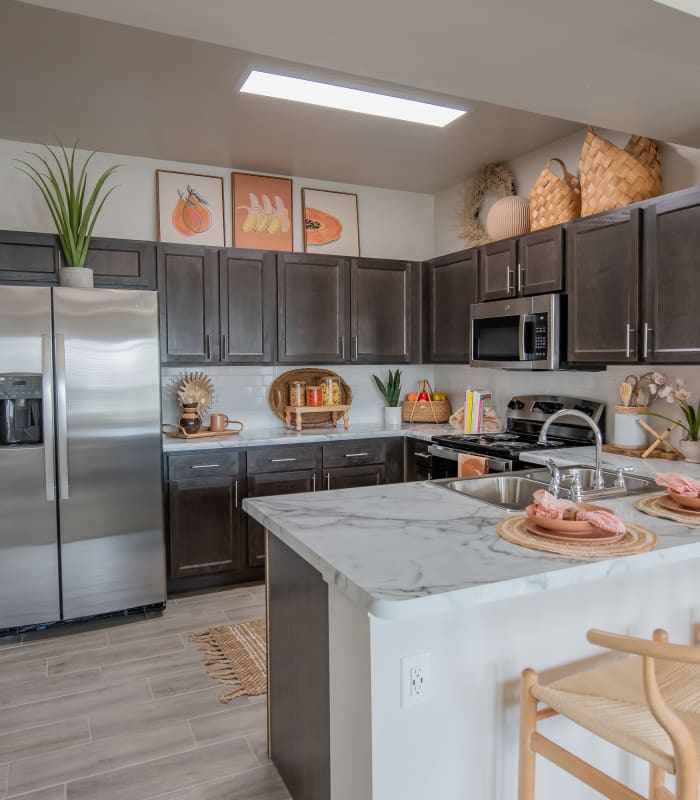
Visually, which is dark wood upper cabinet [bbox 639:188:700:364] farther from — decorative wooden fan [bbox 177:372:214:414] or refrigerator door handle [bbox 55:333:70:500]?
refrigerator door handle [bbox 55:333:70:500]

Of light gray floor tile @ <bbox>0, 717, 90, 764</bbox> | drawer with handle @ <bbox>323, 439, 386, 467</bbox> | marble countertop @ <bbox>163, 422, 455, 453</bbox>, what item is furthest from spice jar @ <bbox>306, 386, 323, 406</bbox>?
light gray floor tile @ <bbox>0, 717, 90, 764</bbox>

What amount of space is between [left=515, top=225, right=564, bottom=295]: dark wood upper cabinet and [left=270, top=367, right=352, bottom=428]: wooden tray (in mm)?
1629

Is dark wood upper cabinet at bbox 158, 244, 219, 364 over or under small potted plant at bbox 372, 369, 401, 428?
over

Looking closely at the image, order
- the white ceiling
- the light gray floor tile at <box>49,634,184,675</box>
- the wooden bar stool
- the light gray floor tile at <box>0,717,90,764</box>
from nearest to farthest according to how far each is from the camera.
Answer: the wooden bar stool, the white ceiling, the light gray floor tile at <box>0,717,90,764</box>, the light gray floor tile at <box>49,634,184,675</box>

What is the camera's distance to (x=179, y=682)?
285 centimetres

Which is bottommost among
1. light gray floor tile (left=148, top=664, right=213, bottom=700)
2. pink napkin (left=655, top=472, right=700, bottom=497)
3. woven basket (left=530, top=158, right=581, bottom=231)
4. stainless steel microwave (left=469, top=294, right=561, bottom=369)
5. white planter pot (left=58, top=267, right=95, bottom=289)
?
light gray floor tile (left=148, top=664, right=213, bottom=700)

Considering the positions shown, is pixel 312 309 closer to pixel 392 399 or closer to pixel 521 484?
pixel 392 399

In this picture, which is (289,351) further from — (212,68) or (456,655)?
(456,655)

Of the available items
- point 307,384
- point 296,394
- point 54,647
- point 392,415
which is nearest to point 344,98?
point 296,394

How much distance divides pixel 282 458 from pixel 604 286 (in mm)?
2163

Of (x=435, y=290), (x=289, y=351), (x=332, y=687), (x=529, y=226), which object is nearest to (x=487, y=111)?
(x=529, y=226)

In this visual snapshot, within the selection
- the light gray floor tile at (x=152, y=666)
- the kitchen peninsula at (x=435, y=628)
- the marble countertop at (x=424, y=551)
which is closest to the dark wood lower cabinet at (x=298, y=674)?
the kitchen peninsula at (x=435, y=628)

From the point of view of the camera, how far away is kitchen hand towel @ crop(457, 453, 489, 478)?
3600 millimetres

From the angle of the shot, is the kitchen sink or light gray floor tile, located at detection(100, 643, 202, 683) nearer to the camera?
the kitchen sink
